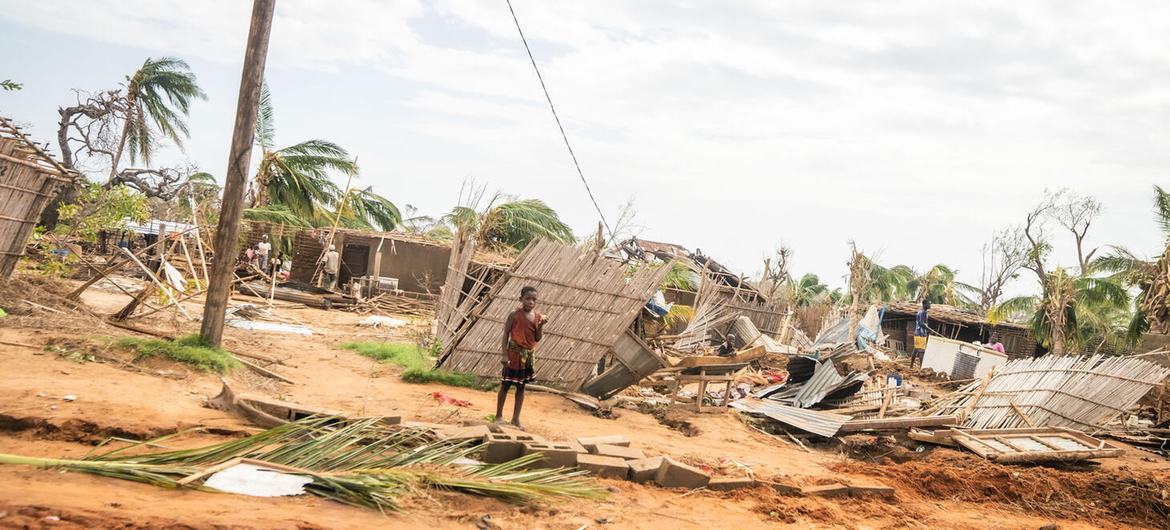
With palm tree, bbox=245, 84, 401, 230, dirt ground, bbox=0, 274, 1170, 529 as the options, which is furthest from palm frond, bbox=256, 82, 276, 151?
dirt ground, bbox=0, 274, 1170, 529

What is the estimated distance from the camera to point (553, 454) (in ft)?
18.9

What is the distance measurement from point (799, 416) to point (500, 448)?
6348mm

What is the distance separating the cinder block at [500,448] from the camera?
5602mm

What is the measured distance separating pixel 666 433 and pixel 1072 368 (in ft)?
20.3

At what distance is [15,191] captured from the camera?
9.52m

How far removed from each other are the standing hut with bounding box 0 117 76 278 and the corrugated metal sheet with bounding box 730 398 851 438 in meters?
9.37

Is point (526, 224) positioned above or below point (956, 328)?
above

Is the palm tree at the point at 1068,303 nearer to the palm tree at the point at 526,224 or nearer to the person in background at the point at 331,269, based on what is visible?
the palm tree at the point at 526,224

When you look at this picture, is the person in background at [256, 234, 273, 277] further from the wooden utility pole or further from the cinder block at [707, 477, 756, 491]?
the cinder block at [707, 477, 756, 491]

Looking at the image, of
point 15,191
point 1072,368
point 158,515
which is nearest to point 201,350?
point 15,191

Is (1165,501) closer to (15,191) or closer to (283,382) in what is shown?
(283,382)

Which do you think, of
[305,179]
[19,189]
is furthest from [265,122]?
[19,189]

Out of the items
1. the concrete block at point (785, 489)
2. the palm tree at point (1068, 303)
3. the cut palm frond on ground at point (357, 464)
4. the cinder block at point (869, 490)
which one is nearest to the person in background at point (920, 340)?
the palm tree at point (1068, 303)

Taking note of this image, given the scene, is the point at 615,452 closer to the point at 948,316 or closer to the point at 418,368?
the point at 418,368
